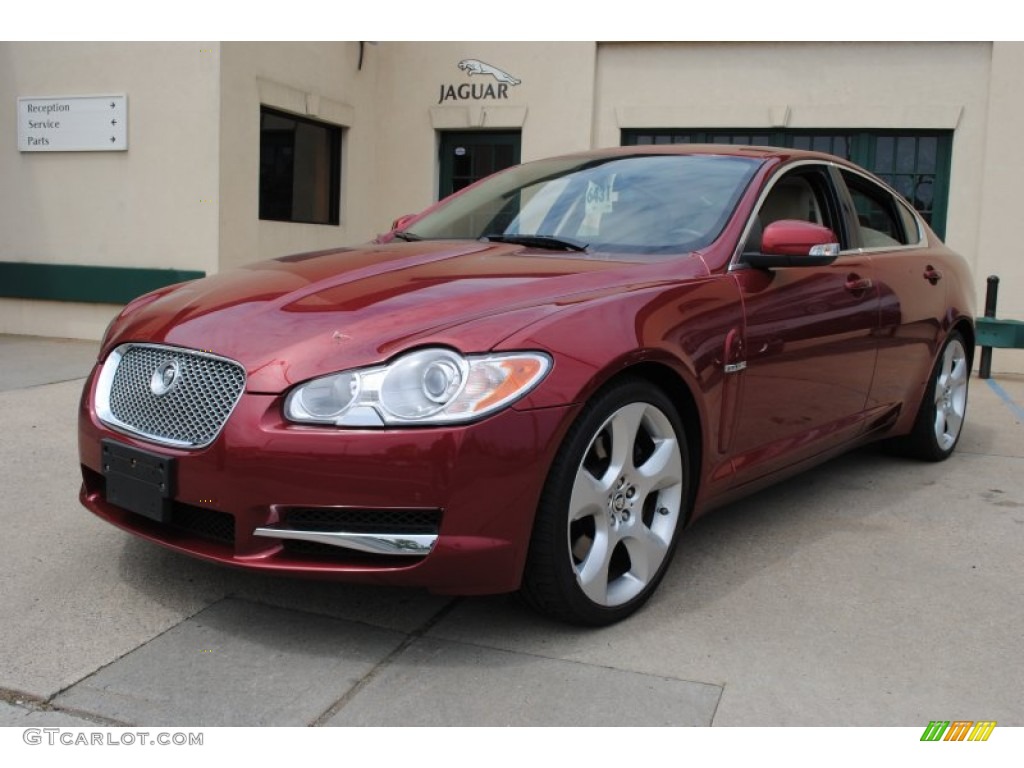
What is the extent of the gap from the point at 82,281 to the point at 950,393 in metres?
7.65

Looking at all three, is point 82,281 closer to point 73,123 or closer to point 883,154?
point 73,123

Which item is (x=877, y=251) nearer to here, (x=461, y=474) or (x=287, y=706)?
(x=461, y=474)

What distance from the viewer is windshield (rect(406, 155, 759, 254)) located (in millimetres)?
3576

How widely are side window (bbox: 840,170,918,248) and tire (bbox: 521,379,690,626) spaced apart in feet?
6.21

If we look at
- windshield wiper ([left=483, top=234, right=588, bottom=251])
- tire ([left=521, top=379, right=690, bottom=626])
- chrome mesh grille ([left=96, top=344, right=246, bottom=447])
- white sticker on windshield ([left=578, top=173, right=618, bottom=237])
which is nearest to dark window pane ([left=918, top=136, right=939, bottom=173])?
white sticker on windshield ([left=578, top=173, right=618, bottom=237])

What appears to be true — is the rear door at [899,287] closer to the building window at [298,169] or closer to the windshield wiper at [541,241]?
the windshield wiper at [541,241]

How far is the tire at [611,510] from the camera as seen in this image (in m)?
2.73

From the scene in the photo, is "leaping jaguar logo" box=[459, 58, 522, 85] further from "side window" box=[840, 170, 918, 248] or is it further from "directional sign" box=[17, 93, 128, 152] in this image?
"side window" box=[840, 170, 918, 248]

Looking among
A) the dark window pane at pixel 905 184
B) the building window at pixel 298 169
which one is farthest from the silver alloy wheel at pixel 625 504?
the dark window pane at pixel 905 184

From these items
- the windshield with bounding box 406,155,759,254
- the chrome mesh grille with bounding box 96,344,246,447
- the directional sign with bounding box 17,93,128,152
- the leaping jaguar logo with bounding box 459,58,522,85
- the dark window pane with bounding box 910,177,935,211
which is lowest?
the chrome mesh grille with bounding box 96,344,246,447

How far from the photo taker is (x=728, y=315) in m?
3.32

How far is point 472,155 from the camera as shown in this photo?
37.3 ft

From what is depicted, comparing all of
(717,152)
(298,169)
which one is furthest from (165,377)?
(298,169)

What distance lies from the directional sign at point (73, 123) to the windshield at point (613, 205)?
612 cm
